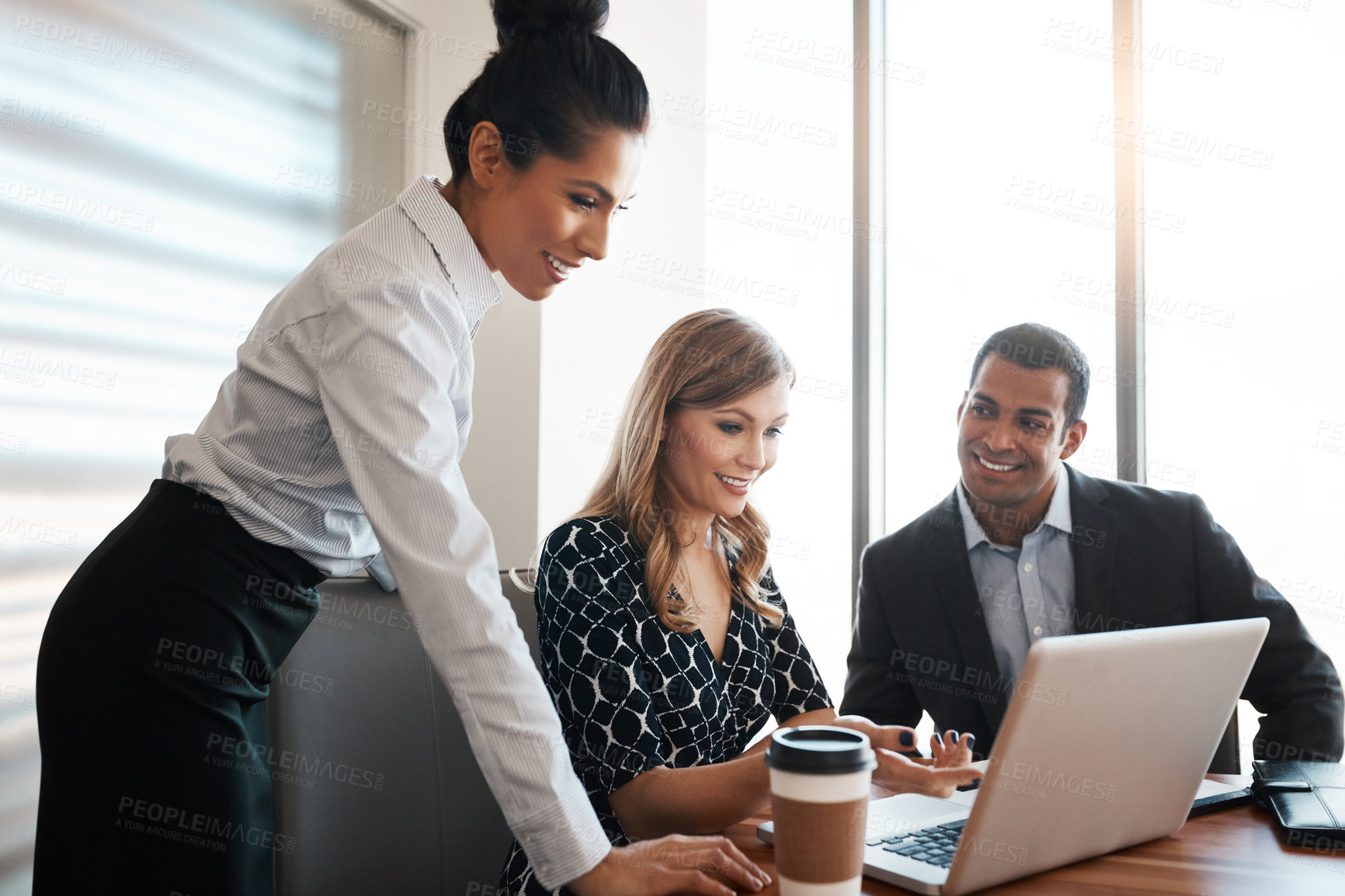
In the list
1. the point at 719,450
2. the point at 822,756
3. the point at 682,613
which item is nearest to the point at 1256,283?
the point at 719,450

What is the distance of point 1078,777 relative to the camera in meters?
0.86

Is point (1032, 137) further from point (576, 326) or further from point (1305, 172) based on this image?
point (576, 326)

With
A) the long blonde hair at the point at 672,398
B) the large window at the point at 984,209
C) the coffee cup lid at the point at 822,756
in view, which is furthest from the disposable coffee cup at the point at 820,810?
the large window at the point at 984,209

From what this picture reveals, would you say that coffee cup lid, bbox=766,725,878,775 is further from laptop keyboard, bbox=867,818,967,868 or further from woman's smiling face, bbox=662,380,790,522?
woman's smiling face, bbox=662,380,790,522

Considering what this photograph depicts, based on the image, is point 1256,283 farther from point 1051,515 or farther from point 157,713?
point 157,713

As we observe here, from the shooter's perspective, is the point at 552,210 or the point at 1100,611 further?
the point at 1100,611

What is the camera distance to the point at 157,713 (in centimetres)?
99

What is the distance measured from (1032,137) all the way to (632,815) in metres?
2.41

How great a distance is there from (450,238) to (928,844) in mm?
822

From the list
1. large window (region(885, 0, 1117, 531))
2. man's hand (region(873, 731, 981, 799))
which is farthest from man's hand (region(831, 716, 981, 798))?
large window (region(885, 0, 1117, 531))

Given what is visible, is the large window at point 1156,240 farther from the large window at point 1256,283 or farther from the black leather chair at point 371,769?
the black leather chair at point 371,769

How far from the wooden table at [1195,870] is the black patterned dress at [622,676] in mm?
241

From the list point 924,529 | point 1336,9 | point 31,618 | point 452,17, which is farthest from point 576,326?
point 1336,9

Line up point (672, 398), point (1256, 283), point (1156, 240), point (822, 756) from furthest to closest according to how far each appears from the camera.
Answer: point (1156, 240), point (1256, 283), point (672, 398), point (822, 756)
